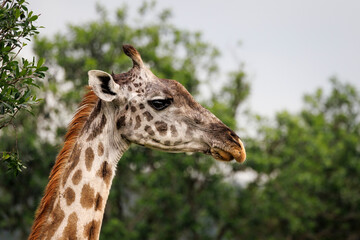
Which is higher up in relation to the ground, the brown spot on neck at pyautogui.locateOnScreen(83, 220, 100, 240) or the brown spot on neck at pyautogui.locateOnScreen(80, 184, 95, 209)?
the brown spot on neck at pyautogui.locateOnScreen(80, 184, 95, 209)

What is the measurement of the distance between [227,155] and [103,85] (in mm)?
1412

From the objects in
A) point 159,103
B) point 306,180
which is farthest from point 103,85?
point 306,180

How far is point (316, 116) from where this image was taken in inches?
1113

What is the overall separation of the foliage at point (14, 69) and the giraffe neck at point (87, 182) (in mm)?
523

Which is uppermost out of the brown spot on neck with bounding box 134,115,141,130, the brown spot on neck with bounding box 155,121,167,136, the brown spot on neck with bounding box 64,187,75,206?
the brown spot on neck with bounding box 155,121,167,136

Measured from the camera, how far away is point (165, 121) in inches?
185

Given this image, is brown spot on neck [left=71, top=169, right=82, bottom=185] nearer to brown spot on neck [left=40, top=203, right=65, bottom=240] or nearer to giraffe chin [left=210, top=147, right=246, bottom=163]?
brown spot on neck [left=40, top=203, right=65, bottom=240]

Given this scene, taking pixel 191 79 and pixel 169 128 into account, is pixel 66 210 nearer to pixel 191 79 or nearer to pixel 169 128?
pixel 169 128

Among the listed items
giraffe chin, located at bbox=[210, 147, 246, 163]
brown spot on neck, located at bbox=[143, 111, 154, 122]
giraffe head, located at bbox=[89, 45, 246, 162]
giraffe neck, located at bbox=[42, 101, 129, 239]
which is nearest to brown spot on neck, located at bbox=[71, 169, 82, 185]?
giraffe neck, located at bbox=[42, 101, 129, 239]

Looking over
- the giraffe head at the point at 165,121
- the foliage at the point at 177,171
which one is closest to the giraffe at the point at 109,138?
the giraffe head at the point at 165,121

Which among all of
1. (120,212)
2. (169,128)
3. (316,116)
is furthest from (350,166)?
(169,128)

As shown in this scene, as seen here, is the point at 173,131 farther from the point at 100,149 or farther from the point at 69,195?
the point at 69,195

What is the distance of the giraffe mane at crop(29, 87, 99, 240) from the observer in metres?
4.21

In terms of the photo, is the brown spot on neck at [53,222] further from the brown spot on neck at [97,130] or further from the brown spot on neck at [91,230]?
the brown spot on neck at [97,130]
